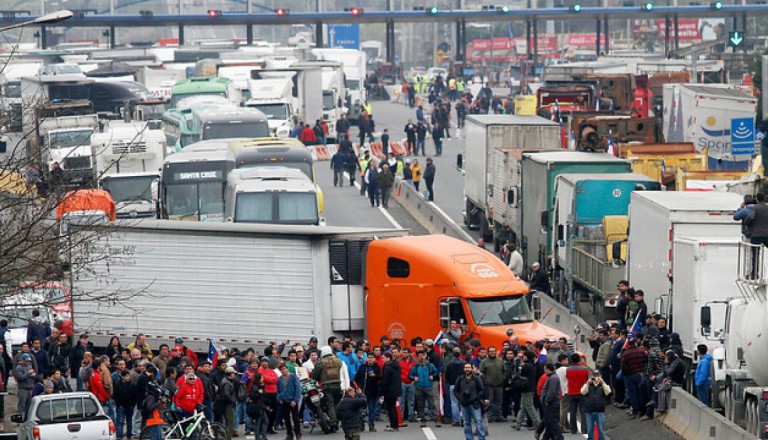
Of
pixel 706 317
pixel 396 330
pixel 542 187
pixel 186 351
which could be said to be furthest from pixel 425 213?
pixel 706 317

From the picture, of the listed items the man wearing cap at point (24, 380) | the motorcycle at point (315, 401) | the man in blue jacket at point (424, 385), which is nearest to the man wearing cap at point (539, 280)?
the man in blue jacket at point (424, 385)

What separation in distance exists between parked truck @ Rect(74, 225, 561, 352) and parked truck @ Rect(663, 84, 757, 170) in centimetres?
2192

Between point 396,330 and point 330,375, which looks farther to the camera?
point 396,330

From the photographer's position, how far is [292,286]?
97.6ft

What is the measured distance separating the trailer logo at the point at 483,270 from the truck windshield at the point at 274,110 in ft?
124

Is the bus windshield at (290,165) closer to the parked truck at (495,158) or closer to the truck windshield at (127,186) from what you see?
the truck windshield at (127,186)

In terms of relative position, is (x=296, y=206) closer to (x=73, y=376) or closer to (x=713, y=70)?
(x=73, y=376)

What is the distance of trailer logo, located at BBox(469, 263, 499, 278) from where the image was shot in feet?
94.2

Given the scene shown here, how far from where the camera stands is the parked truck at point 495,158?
44.8 m

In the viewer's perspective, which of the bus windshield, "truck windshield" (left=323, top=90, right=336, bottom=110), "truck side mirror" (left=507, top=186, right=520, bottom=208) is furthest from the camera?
"truck windshield" (left=323, top=90, right=336, bottom=110)

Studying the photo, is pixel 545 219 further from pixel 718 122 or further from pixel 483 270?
pixel 718 122

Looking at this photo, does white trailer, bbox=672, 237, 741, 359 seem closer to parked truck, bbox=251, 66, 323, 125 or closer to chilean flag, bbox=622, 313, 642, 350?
chilean flag, bbox=622, 313, 642, 350

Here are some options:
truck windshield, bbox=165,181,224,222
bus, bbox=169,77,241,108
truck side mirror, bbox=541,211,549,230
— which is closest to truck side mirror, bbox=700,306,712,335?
truck side mirror, bbox=541,211,549,230

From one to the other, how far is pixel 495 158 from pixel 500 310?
17.8 meters
